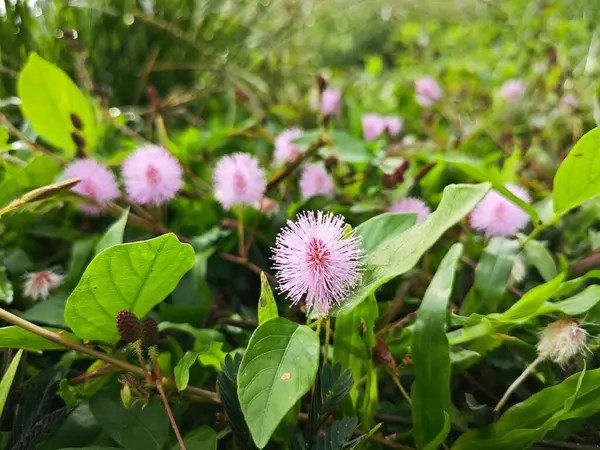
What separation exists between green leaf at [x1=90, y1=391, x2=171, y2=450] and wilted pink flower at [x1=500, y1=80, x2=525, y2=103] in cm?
85

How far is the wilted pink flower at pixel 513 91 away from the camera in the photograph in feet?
3.08

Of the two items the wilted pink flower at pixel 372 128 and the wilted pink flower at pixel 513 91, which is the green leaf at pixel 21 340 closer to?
the wilted pink flower at pixel 372 128

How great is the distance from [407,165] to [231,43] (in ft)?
2.17

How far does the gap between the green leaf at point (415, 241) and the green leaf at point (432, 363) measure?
5cm

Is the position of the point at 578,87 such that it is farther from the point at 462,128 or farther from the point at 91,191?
the point at 91,191

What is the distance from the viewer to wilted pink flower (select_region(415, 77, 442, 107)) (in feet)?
3.13

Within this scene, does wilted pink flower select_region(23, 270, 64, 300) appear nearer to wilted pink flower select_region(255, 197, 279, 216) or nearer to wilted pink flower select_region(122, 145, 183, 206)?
wilted pink flower select_region(122, 145, 183, 206)

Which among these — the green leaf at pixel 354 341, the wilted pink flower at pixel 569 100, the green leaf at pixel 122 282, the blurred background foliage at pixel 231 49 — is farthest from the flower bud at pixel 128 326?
the wilted pink flower at pixel 569 100

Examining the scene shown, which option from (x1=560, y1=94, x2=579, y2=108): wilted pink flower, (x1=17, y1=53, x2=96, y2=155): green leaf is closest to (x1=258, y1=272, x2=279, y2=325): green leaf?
(x1=17, y1=53, x2=96, y2=155): green leaf

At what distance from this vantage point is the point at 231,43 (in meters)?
1.04

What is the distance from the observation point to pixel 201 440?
12.9 inches

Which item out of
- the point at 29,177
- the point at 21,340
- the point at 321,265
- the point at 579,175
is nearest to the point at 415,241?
the point at 321,265

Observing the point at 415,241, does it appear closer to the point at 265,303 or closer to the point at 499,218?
the point at 265,303

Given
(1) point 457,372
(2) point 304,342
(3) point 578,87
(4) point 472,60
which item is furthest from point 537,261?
(4) point 472,60
